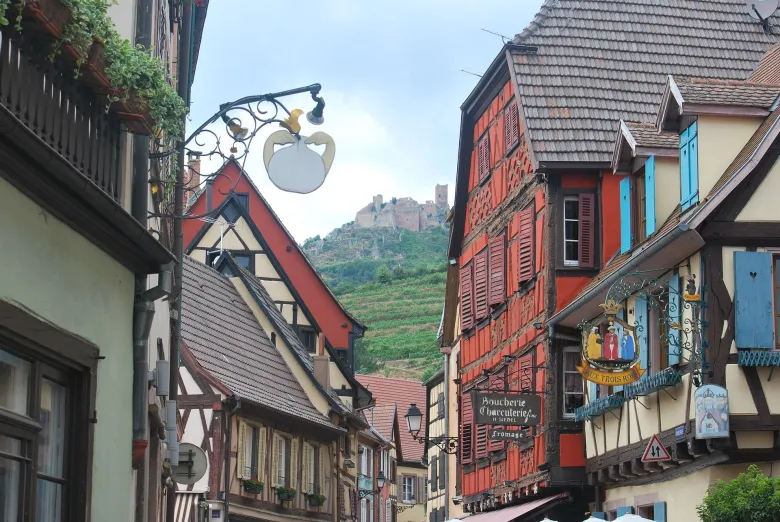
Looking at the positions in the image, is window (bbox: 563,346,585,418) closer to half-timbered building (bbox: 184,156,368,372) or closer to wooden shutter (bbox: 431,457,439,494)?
half-timbered building (bbox: 184,156,368,372)

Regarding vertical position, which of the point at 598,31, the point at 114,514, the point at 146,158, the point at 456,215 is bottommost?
the point at 114,514

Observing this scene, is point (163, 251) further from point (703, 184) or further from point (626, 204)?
point (626, 204)

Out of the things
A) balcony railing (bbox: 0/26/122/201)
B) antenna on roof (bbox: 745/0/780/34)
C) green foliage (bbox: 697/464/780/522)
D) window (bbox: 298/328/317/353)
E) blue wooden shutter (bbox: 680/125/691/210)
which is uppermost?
antenna on roof (bbox: 745/0/780/34)

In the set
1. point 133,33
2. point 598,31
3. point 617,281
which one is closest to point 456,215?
point 598,31

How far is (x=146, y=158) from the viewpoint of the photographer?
32.8 feet

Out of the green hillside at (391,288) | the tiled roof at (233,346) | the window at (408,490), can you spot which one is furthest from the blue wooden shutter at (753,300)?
the green hillside at (391,288)

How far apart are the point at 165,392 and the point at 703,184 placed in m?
7.17

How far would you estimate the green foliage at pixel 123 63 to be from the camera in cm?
738

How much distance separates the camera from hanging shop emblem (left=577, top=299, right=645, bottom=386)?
16188 millimetres

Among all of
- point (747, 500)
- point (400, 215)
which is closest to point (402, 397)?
point (747, 500)

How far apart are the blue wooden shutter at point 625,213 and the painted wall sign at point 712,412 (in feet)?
16.5

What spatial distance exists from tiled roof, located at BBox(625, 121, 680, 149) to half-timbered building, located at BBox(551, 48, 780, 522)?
0.10 ft

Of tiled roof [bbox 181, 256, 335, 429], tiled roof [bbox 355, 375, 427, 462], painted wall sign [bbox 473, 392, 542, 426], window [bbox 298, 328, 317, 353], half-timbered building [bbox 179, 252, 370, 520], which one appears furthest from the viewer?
tiled roof [bbox 355, 375, 427, 462]

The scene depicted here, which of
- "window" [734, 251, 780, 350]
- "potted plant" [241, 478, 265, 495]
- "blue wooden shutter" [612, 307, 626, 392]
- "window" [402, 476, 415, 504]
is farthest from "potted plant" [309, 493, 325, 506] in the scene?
"window" [402, 476, 415, 504]
